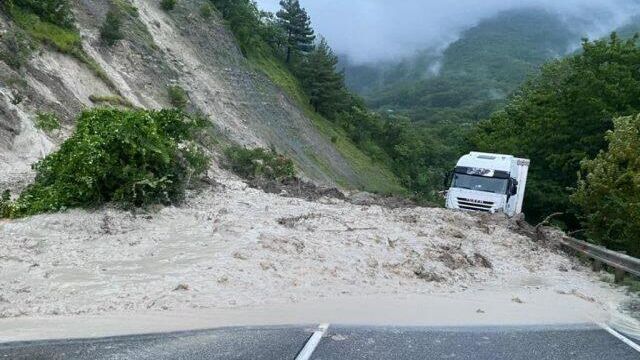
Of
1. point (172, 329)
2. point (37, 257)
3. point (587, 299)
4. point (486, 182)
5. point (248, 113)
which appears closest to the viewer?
point (172, 329)

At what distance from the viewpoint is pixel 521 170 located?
1059 inches

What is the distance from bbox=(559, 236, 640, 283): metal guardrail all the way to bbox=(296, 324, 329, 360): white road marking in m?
7.35

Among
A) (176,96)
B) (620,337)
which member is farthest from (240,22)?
(620,337)

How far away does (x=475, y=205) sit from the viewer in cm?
2500

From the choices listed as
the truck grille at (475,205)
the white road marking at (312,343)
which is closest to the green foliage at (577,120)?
the truck grille at (475,205)

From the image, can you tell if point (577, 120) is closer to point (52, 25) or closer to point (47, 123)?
point (47, 123)

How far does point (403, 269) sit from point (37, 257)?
651 centimetres

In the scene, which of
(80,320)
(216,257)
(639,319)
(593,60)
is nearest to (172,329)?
(80,320)

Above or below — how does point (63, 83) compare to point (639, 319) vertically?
above

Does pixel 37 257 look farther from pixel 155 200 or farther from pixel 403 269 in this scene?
pixel 403 269

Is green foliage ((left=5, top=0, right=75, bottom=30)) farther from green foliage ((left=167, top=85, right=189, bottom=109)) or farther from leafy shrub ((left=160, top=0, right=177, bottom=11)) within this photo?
leafy shrub ((left=160, top=0, right=177, bottom=11))

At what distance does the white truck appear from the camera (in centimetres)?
2478

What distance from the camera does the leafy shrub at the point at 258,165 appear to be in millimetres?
28000

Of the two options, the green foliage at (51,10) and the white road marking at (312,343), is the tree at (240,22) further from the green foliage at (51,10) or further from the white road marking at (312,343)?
the white road marking at (312,343)
